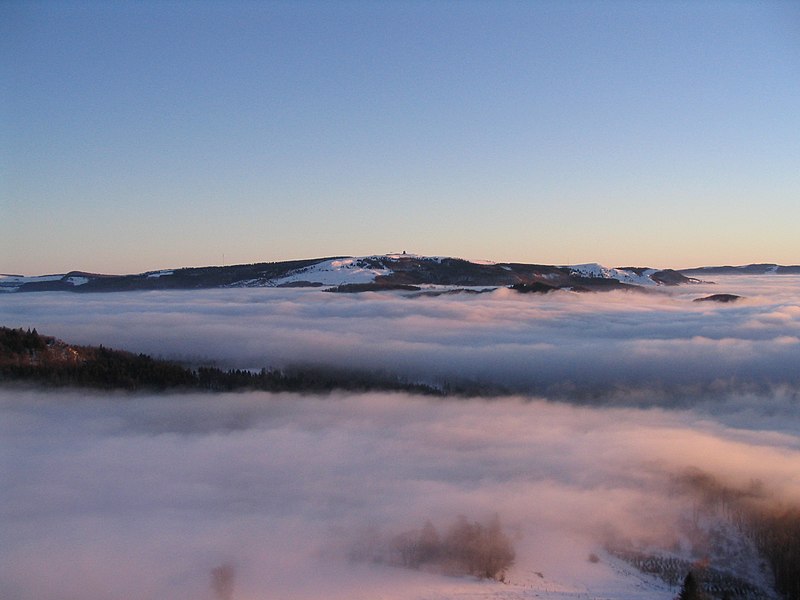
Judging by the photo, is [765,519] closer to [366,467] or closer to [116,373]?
[366,467]

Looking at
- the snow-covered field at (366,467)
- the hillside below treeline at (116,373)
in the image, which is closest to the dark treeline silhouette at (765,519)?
the snow-covered field at (366,467)

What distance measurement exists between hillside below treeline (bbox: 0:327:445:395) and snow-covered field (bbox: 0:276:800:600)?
324 cm

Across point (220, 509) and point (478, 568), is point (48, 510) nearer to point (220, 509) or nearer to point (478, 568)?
point (220, 509)

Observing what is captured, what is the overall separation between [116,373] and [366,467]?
158ft

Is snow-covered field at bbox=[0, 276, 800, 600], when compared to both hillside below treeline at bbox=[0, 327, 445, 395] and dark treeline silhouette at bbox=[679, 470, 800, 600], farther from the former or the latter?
hillside below treeline at bbox=[0, 327, 445, 395]

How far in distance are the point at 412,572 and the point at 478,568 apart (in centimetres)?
757

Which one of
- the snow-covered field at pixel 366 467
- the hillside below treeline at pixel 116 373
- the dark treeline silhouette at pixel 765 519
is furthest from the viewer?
the hillside below treeline at pixel 116 373

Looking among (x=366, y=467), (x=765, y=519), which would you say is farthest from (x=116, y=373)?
(x=765, y=519)

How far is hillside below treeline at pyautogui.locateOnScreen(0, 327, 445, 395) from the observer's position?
319 ft

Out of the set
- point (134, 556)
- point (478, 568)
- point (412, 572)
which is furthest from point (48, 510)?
point (478, 568)

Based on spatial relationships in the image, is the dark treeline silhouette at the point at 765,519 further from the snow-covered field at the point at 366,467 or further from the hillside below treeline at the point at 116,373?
the hillside below treeline at the point at 116,373

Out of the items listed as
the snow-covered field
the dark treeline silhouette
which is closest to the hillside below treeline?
the snow-covered field

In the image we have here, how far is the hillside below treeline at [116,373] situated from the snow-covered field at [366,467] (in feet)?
10.6

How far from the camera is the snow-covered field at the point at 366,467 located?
62281 mm
